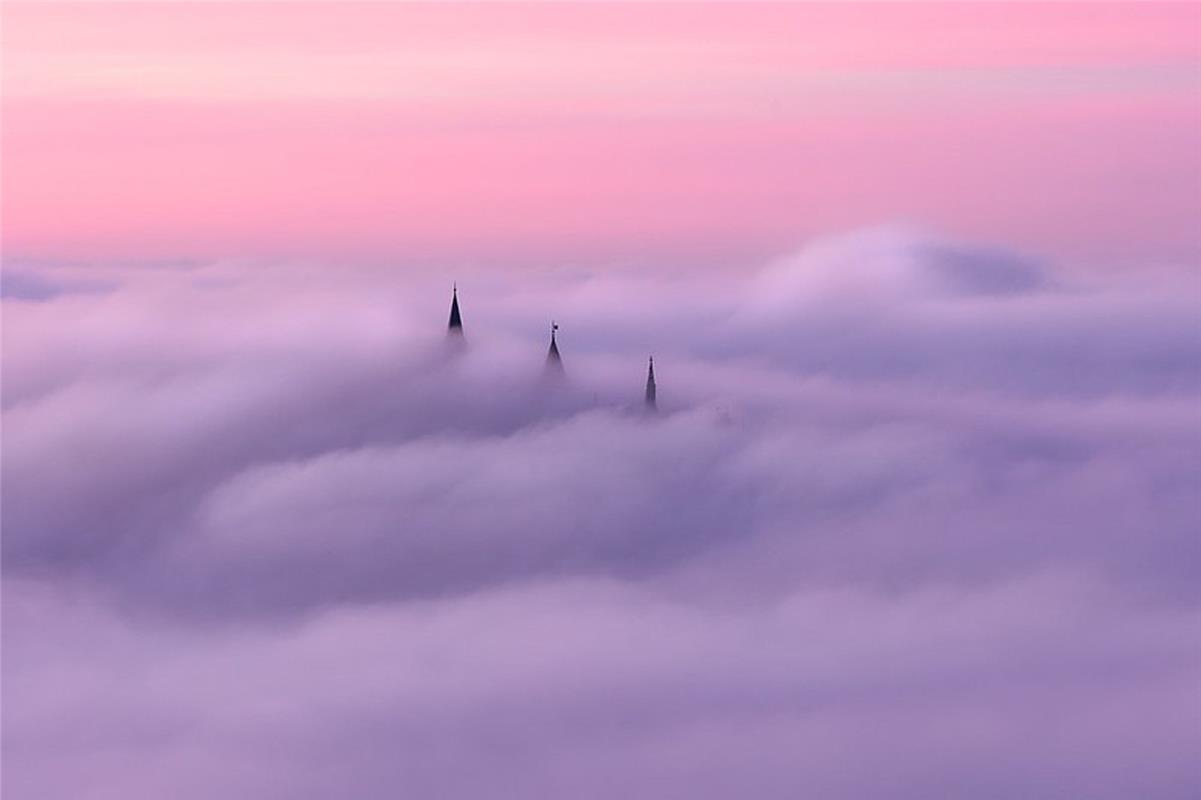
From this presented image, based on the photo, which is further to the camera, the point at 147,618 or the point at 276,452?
the point at 276,452

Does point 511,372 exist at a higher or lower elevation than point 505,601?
higher

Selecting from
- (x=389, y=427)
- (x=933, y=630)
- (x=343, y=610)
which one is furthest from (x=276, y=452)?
(x=933, y=630)

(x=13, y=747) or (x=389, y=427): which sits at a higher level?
(x=389, y=427)

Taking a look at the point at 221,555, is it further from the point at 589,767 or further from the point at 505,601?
the point at 589,767

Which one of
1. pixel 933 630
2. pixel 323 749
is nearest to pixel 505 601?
pixel 323 749

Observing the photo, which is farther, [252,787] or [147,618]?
[147,618]

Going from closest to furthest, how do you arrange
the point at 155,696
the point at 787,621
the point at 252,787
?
the point at 252,787 → the point at 155,696 → the point at 787,621

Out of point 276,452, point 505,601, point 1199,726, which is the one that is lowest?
point 1199,726

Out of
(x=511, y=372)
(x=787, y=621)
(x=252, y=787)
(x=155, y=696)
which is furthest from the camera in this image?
(x=787, y=621)

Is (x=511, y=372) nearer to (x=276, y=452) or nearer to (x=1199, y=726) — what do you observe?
(x=276, y=452)
